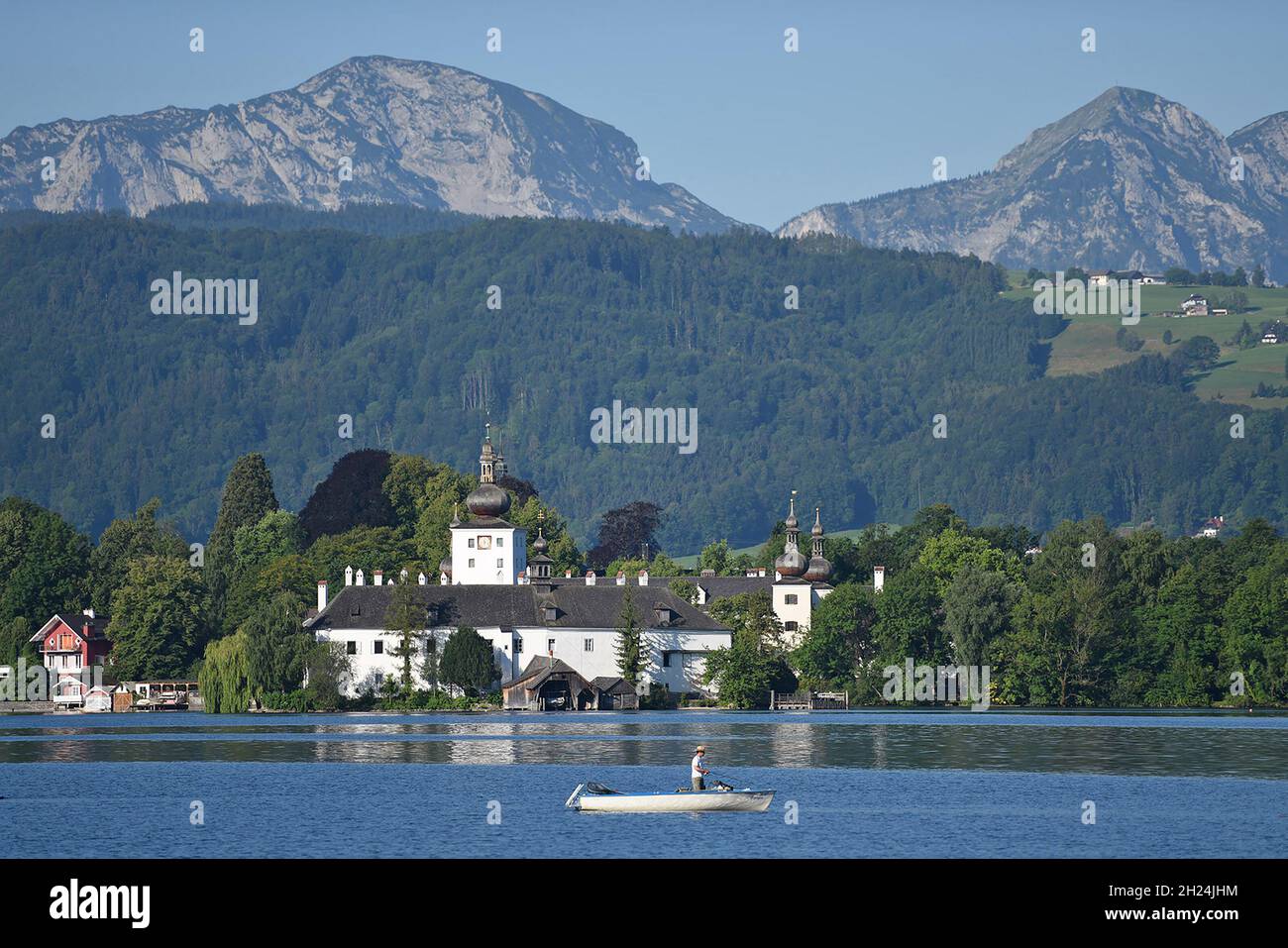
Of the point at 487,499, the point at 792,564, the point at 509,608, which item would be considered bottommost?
the point at 509,608

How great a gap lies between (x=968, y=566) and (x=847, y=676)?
9.77m

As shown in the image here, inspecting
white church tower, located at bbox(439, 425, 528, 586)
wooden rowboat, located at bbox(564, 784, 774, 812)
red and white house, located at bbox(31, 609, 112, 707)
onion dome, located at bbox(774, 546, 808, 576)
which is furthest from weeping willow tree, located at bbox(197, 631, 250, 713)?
wooden rowboat, located at bbox(564, 784, 774, 812)

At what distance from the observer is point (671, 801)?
6316 cm

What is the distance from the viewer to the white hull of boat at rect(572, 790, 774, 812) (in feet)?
207

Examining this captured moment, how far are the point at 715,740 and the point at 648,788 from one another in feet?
81.7

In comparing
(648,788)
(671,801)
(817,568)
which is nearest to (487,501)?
(817,568)

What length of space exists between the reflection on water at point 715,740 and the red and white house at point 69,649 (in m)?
14.9

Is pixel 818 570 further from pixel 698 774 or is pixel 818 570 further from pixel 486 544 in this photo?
pixel 698 774

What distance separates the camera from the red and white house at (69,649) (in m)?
139

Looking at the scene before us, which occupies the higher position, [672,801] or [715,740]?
[715,740]

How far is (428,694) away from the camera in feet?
426

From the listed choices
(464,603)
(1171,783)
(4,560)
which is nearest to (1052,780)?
(1171,783)

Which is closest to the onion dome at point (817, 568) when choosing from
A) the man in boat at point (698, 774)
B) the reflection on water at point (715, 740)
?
the reflection on water at point (715, 740)
